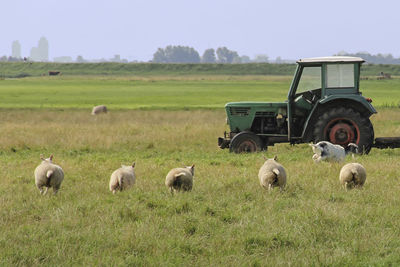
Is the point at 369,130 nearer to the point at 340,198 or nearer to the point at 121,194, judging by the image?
the point at 340,198

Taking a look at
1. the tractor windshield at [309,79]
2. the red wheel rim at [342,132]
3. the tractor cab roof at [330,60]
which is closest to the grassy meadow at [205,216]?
the red wheel rim at [342,132]

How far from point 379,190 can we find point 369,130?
5.11 meters

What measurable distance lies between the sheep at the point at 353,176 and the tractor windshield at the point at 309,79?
532cm

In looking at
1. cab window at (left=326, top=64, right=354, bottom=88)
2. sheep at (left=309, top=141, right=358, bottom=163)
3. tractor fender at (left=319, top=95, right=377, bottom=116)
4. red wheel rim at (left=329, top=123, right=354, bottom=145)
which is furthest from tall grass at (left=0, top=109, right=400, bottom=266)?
cab window at (left=326, top=64, right=354, bottom=88)

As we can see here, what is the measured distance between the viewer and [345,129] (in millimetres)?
14914

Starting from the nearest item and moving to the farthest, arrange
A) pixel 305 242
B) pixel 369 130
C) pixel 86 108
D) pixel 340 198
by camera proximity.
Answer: pixel 305 242
pixel 340 198
pixel 369 130
pixel 86 108

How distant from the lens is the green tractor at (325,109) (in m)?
14.8

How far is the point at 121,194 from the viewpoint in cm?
977

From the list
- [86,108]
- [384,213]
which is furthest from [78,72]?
[384,213]

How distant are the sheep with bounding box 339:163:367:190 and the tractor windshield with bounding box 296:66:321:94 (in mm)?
5322

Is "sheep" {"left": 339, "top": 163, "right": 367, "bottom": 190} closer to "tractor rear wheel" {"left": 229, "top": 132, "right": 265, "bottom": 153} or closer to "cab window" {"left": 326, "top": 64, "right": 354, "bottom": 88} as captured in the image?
"cab window" {"left": 326, "top": 64, "right": 354, "bottom": 88}

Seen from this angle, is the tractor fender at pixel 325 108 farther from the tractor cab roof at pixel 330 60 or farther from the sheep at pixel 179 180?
the sheep at pixel 179 180

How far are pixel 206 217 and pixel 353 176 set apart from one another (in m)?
3.33

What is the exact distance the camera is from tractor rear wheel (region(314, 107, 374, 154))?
1477 cm
